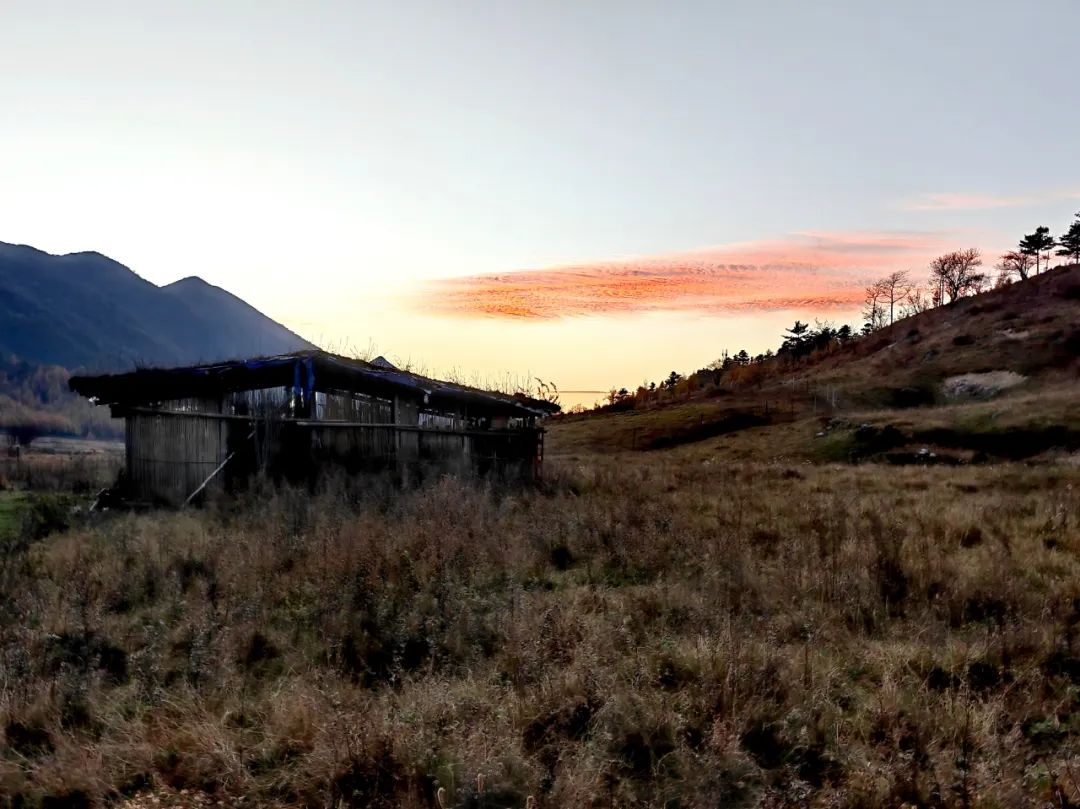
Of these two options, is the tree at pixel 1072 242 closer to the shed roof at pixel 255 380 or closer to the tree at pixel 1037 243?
the tree at pixel 1037 243

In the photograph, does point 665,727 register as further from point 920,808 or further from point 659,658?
point 920,808

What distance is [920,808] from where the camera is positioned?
372 centimetres

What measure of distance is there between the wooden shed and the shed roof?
2cm

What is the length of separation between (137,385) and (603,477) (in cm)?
1092

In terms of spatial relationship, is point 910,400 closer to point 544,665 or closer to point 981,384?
point 981,384

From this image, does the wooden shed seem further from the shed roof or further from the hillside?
the hillside

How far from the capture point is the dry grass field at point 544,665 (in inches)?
154

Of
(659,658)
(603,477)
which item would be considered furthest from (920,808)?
(603,477)

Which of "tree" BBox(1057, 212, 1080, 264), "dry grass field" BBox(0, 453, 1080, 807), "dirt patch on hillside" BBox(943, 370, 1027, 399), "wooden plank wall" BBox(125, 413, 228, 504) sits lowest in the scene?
"dry grass field" BBox(0, 453, 1080, 807)

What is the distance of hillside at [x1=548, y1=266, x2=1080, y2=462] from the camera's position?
31.5m

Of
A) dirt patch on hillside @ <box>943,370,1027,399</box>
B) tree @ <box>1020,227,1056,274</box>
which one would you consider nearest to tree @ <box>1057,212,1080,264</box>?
tree @ <box>1020,227,1056,274</box>

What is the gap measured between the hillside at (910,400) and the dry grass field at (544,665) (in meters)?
24.0

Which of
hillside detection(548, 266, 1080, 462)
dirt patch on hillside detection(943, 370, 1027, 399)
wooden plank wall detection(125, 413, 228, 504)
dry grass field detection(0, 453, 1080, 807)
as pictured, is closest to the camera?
dry grass field detection(0, 453, 1080, 807)

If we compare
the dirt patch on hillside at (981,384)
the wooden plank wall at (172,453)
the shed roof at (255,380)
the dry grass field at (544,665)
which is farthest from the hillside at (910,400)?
the wooden plank wall at (172,453)
